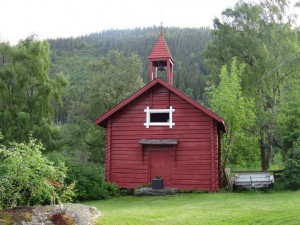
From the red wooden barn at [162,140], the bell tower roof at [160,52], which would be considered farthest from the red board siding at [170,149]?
the bell tower roof at [160,52]

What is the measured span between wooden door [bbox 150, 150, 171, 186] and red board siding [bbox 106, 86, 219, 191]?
16 cm

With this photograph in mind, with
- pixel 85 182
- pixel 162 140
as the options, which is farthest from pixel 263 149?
pixel 85 182

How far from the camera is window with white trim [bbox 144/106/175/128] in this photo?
73.0ft

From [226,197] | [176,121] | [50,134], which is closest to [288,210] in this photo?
[226,197]

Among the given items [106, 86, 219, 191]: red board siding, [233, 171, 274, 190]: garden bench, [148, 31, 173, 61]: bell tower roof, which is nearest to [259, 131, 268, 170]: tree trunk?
[233, 171, 274, 190]: garden bench

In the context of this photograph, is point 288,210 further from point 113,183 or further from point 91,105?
point 91,105

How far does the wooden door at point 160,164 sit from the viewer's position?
2216 cm

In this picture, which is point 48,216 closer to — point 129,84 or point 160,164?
point 160,164

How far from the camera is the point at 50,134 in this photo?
33438 millimetres

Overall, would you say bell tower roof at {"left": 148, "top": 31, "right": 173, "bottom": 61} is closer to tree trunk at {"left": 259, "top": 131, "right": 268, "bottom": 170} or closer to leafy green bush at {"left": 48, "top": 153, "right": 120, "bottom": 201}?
leafy green bush at {"left": 48, "top": 153, "right": 120, "bottom": 201}

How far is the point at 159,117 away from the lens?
2292 cm

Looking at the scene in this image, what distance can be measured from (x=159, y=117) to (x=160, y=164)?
2.58 m

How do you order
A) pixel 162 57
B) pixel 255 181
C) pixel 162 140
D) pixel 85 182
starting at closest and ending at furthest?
pixel 85 182 < pixel 255 181 < pixel 162 140 < pixel 162 57

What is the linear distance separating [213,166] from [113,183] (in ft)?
17.5
